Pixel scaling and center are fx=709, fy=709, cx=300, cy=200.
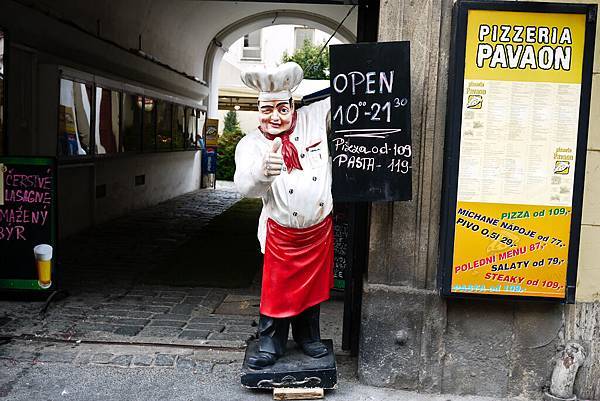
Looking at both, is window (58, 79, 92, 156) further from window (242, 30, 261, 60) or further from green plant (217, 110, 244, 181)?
window (242, 30, 261, 60)

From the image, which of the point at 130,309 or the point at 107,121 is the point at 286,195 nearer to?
the point at 130,309

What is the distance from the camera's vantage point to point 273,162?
3.98m

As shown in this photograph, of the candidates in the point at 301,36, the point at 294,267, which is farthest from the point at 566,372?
the point at 301,36

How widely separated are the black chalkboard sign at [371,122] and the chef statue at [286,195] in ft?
0.43

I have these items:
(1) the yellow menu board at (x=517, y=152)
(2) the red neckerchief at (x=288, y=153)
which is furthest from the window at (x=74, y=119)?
(1) the yellow menu board at (x=517, y=152)

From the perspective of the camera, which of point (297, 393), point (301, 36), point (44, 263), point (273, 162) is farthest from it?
point (301, 36)

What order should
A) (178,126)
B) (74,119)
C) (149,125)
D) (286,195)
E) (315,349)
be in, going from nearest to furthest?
(286,195) → (315,349) → (74,119) → (149,125) → (178,126)

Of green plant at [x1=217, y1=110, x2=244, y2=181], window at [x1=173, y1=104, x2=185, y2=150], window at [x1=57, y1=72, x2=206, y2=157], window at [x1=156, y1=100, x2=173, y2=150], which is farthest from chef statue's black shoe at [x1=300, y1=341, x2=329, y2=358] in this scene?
green plant at [x1=217, y1=110, x2=244, y2=181]

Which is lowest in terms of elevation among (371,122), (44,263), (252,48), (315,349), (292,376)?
(292,376)

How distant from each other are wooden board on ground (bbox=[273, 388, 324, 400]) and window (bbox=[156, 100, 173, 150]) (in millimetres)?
10591

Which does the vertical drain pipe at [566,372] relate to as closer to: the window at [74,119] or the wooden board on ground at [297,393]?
the wooden board on ground at [297,393]

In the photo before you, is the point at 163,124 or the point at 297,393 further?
the point at 163,124

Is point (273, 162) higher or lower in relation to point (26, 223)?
higher

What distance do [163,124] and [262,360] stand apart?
10.9m
